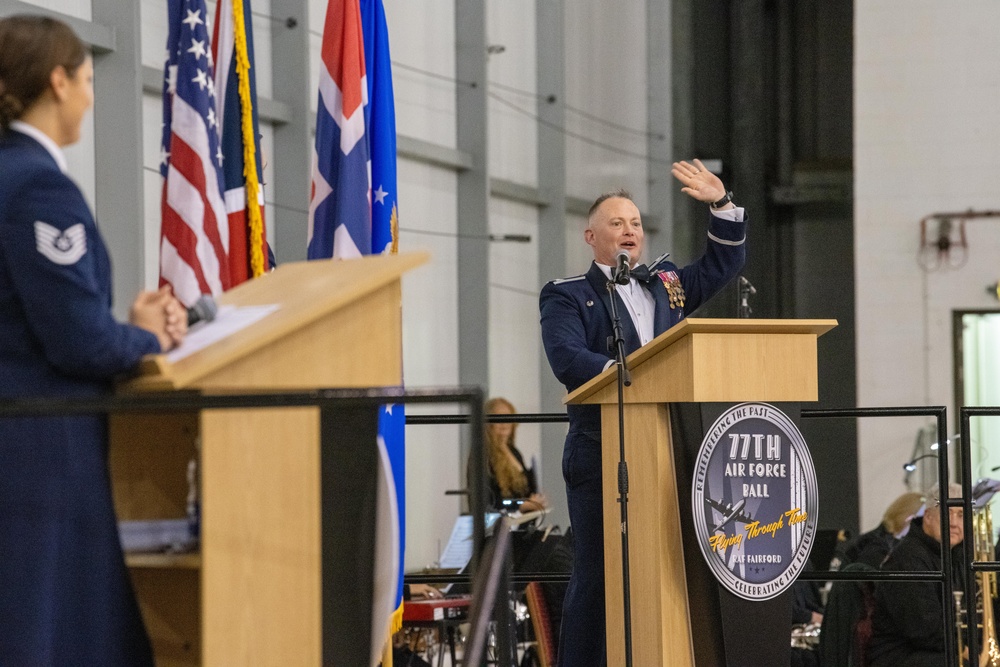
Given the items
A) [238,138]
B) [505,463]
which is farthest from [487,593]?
[505,463]

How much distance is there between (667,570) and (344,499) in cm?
115

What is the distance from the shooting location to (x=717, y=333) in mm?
3104

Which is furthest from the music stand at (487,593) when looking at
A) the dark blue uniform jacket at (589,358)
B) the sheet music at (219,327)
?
the dark blue uniform jacket at (589,358)

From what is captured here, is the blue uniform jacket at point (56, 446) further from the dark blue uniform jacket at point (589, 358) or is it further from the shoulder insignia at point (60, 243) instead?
the dark blue uniform jacket at point (589, 358)

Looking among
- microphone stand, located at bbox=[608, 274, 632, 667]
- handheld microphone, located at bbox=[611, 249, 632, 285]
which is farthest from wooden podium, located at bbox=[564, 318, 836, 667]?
handheld microphone, located at bbox=[611, 249, 632, 285]

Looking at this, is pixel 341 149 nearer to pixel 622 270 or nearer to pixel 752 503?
pixel 622 270

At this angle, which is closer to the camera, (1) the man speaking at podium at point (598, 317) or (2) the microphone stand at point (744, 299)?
(1) the man speaking at podium at point (598, 317)

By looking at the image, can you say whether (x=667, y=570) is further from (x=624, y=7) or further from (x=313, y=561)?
(x=624, y=7)

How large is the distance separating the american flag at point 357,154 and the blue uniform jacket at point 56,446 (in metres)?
1.81

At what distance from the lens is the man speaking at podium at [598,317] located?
11.2 ft

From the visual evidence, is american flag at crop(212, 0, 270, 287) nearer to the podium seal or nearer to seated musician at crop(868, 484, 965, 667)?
the podium seal

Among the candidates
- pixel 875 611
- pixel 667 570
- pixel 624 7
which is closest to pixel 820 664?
pixel 875 611

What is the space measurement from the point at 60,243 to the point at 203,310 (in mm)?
251

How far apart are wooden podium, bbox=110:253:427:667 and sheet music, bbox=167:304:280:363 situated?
0.08ft
